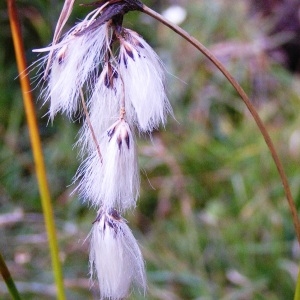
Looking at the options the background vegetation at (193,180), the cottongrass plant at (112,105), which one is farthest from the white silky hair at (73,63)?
the background vegetation at (193,180)

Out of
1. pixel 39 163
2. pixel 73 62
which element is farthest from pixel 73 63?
pixel 39 163

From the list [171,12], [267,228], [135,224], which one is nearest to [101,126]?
[267,228]

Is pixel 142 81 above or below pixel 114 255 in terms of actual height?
above

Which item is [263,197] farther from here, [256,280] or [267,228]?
[256,280]

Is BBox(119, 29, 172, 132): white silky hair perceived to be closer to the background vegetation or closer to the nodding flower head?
the nodding flower head

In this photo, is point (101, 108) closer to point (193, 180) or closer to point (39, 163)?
point (39, 163)
